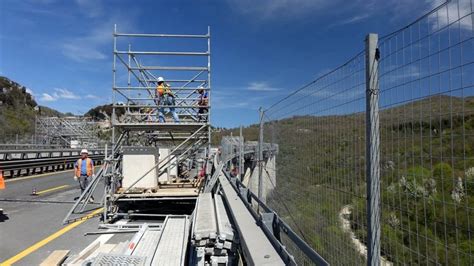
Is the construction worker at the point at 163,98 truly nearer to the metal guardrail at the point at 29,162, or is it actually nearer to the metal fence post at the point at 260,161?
the metal fence post at the point at 260,161

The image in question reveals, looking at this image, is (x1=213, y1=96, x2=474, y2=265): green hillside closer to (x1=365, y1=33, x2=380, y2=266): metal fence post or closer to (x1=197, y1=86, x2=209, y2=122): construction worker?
(x1=365, y1=33, x2=380, y2=266): metal fence post

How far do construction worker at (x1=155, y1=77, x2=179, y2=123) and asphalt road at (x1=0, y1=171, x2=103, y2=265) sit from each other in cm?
352

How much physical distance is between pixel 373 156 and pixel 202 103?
1042 cm

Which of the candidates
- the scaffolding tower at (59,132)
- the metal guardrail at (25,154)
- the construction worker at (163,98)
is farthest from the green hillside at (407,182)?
the scaffolding tower at (59,132)

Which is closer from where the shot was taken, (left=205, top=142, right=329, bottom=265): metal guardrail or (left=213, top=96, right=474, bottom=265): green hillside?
(left=213, top=96, right=474, bottom=265): green hillside

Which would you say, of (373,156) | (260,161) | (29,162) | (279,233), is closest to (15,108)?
(29,162)

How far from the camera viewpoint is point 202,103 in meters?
13.3

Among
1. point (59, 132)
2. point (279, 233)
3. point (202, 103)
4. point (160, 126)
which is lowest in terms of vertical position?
point (279, 233)

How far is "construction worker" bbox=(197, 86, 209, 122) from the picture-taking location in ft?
42.5

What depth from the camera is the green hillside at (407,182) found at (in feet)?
7.55

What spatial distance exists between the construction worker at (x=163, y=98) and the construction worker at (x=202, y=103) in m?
0.78

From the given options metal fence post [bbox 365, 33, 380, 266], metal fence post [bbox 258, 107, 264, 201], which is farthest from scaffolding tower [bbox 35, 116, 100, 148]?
metal fence post [bbox 365, 33, 380, 266]

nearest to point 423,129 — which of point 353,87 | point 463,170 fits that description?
point 463,170

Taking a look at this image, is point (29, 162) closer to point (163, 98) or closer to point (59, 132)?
point (163, 98)
